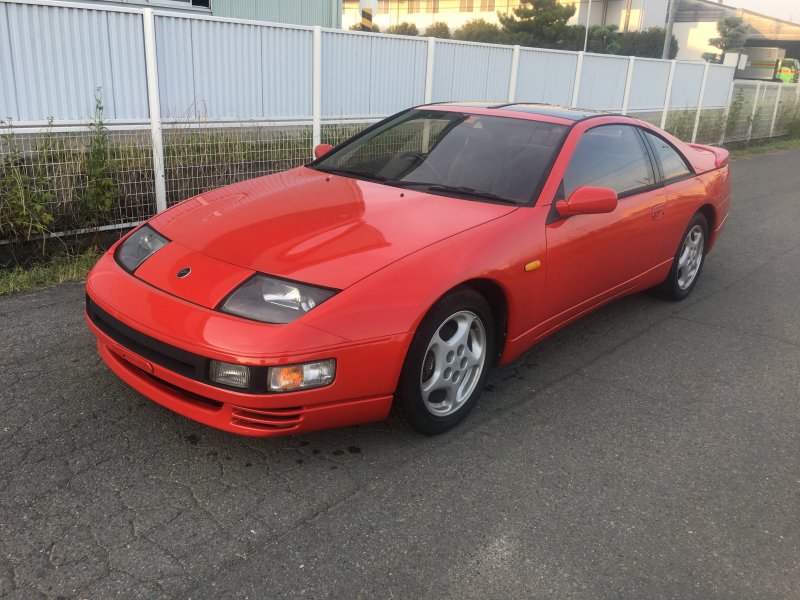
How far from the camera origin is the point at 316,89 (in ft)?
23.3

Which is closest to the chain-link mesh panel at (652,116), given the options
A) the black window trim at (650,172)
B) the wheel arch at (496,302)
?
the black window trim at (650,172)

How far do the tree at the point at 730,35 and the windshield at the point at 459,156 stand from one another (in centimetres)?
7218

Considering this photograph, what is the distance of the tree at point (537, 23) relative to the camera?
168 feet

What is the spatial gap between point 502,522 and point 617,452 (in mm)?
836

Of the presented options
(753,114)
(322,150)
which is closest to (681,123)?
(753,114)

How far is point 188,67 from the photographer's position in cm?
614

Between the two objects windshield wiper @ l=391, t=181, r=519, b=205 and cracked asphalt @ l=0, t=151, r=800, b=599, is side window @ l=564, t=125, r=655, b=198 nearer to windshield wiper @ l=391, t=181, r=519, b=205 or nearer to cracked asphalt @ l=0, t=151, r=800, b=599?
windshield wiper @ l=391, t=181, r=519, b=205

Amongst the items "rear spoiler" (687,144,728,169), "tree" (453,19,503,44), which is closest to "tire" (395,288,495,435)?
"rear spoiler" (687,144,728,169)

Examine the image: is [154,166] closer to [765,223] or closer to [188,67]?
[188,67]

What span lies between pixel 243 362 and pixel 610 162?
269 cm

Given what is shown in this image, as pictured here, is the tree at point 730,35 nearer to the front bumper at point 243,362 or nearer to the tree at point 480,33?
the tree at point 480,33

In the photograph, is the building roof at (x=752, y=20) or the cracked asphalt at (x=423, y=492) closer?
the cracked asphalt at (x=423, y=492)

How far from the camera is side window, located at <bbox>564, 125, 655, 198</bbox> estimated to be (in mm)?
3826

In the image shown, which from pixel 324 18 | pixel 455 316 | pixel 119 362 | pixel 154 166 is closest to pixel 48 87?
pixel 154 166
